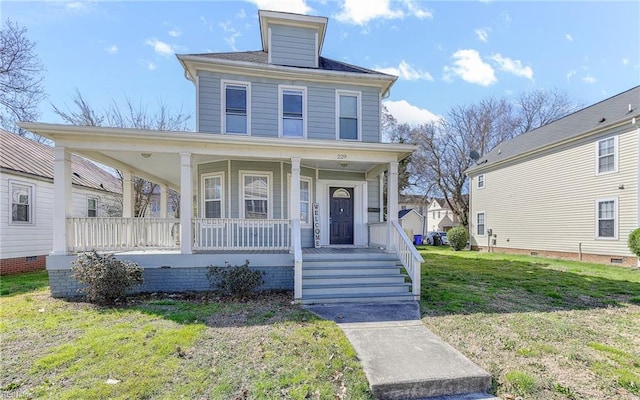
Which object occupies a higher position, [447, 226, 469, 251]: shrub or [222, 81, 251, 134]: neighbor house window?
[222, 81, 251, 134]: neighbor house window

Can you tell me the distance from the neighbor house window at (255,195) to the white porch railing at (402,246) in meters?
3.33

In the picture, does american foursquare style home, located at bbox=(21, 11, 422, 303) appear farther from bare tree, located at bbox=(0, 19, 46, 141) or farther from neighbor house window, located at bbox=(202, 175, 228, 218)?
bare tree, located at bbox=(0, 19, 46, 141)

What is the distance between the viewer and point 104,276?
19.6 ft

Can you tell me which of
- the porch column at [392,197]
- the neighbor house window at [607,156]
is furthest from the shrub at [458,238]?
the porch column at [392,197]

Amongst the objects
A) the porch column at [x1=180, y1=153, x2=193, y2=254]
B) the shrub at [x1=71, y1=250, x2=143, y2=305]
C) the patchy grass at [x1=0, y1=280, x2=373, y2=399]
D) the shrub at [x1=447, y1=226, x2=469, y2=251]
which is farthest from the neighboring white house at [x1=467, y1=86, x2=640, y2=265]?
the shrub at [x1=71, y1=250, x2=143, y2=305]

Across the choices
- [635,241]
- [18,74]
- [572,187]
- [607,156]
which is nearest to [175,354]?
[635,241]

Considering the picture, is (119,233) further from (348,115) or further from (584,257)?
(584,257)

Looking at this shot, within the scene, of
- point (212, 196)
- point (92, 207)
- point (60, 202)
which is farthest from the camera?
point (92, 207)

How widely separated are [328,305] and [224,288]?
2.32m

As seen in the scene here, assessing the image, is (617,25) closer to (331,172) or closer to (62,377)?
(331,172)

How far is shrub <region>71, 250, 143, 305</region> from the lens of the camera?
600 cm

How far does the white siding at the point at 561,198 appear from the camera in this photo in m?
11.6

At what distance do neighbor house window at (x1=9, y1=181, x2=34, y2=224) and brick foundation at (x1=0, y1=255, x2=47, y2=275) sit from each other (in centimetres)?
131

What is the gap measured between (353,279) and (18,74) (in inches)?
734
